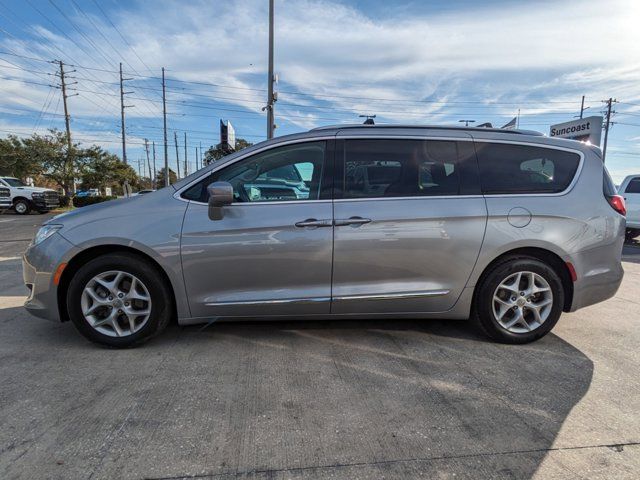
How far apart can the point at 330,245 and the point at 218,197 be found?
923 mm

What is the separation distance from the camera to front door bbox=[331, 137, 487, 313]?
3.23 m

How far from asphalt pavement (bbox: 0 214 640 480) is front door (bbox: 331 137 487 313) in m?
0.46

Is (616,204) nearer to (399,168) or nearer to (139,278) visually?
(399,168)

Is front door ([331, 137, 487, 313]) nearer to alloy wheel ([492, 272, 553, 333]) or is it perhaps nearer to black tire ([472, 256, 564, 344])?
black tire ([472, 256, 564, 344])

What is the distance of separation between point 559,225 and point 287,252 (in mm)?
2214

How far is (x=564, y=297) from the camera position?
11.3ft

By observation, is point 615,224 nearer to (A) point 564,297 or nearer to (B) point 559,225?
(B) point 559,225

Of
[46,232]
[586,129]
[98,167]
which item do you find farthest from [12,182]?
[586,129]

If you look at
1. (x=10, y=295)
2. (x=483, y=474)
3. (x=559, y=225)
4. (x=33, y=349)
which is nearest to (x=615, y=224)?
(x=559, y=225)

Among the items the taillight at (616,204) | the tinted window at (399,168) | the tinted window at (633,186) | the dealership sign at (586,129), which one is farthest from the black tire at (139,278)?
the dealership sign at (586,129)

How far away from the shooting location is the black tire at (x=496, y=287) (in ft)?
11.1

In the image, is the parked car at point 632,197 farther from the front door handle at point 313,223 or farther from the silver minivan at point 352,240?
the front door handle at point 313,223

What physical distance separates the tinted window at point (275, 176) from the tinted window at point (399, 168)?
272mm

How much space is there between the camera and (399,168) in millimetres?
3385
